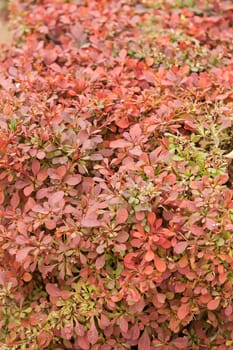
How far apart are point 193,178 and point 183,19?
1.22 meters

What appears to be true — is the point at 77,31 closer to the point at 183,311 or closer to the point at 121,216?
the point at 121,216

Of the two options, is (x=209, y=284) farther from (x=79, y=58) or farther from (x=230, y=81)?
(x=79, y=58)

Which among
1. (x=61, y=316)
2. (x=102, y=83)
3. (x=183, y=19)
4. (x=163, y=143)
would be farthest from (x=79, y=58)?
(x=61, y=316)

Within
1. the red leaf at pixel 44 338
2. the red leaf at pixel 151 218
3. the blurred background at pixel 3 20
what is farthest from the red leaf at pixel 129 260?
the blurred background at pixel 3 20

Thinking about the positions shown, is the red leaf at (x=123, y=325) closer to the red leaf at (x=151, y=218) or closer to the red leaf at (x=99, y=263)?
the red leaf at (x=99, y=263)

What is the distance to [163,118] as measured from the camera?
7.30 feet

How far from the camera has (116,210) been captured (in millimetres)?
1996

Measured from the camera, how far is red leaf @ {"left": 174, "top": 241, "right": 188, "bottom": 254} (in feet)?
6.30

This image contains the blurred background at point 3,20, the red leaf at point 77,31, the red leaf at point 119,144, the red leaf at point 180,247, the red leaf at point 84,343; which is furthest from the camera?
the blurred background at point 3,20

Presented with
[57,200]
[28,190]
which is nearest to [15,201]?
[28,190]

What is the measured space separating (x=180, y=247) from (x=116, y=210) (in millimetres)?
226

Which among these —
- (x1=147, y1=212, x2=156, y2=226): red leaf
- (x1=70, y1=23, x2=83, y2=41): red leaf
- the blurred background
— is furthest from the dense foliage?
the blurred background

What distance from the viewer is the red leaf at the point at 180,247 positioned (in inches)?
75.6

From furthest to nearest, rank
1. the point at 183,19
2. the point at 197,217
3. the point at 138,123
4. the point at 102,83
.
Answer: the point at 183,19 < the point at 102,83 < the point at 138,123 < the point at 197,217
